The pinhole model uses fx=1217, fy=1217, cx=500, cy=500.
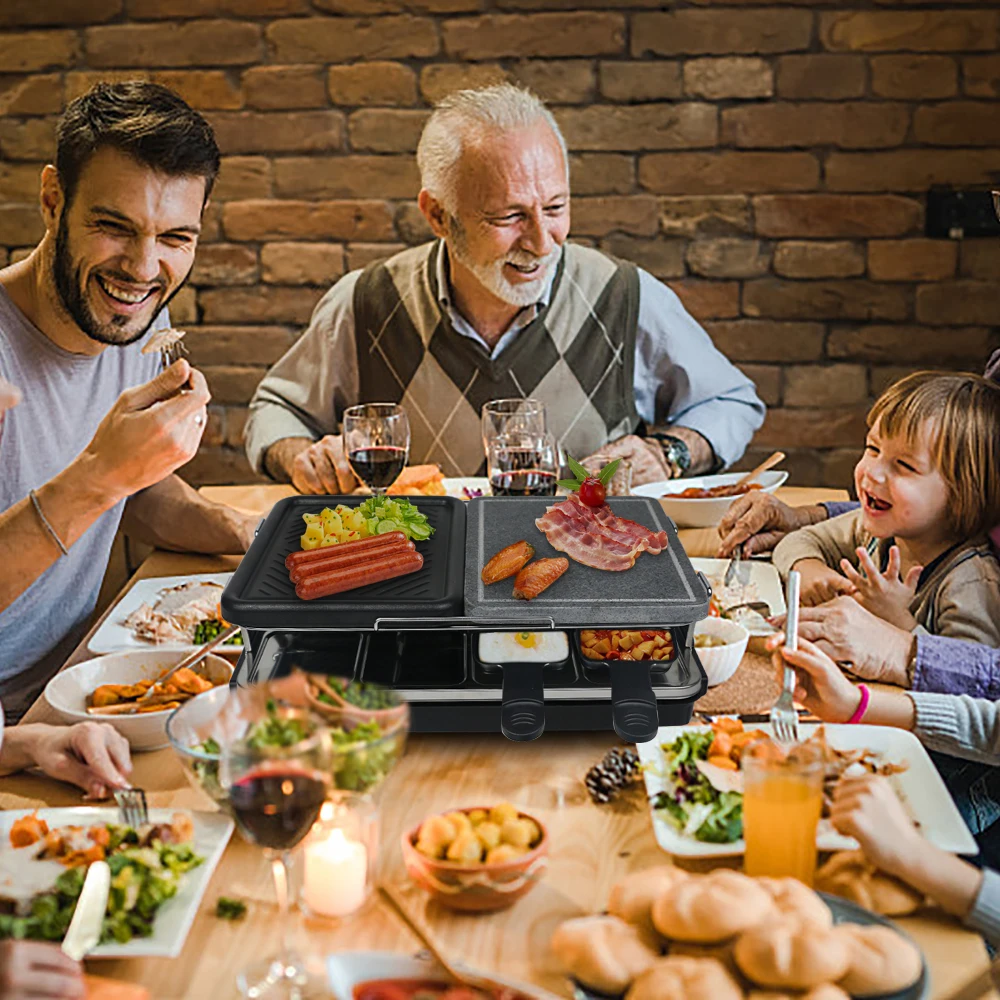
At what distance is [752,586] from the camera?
6.02ft

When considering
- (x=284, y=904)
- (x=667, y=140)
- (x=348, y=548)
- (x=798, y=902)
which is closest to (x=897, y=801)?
(x=798, y=902)

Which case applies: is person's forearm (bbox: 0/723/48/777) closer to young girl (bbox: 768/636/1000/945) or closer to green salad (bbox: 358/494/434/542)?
green salad (bbox: 358/494/434/542)

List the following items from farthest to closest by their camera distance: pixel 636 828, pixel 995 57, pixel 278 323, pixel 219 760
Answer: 1. pixel 278 323
2. pixel 995 57
3. pixel 636 828
4. pixel 219 760

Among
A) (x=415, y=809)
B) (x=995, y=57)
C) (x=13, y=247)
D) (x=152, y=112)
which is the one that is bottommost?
(x=415, y=809)

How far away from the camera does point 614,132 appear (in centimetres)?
342

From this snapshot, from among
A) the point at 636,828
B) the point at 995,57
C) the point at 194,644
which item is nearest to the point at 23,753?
the point at 194,644

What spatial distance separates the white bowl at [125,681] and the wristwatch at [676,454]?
51.2 inches

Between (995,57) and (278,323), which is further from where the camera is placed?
(278,323)

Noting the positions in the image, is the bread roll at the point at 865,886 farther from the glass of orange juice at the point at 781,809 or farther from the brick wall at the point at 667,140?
the brick wall at the point at 667,140

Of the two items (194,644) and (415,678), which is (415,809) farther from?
(194,644)

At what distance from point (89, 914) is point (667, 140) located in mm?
2870

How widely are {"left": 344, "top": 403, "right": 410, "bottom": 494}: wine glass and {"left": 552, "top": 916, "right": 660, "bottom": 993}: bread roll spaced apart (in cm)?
116

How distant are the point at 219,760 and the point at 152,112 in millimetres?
1345

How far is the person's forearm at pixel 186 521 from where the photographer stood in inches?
83.0
